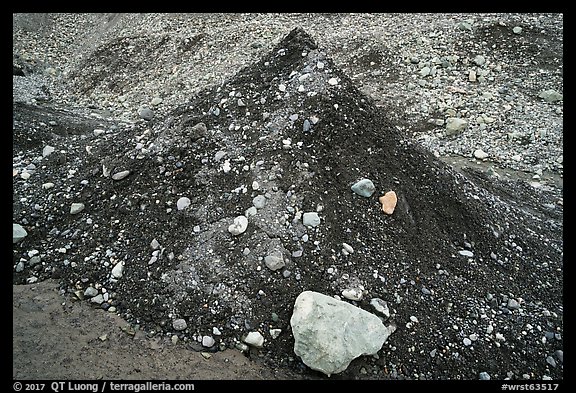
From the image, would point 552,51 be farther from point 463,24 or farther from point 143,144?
point 143,144

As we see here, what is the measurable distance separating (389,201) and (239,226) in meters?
1.33

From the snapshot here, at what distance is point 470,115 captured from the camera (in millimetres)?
8812

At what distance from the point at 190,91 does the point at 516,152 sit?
681 cm

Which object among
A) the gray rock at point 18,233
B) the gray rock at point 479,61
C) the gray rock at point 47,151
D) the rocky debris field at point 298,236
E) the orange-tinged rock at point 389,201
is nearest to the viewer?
the rocky debris field at point 298,236

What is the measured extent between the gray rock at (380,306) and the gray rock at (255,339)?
88 cm

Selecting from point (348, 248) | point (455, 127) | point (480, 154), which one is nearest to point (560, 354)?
point (348, 248)

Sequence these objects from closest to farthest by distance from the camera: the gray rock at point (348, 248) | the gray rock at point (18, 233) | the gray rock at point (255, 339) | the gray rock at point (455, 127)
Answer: the gray rock at point (255, 339)
the gray rock at point (348, 248)
the gray rock at point (18, 233)
the gray rock at point (455, 127)

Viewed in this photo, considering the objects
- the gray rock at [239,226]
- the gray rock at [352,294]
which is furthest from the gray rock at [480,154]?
the gray rock at [239,226]

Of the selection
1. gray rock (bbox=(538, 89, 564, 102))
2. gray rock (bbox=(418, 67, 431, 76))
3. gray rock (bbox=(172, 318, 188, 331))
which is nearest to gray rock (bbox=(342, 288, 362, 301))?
gray rock (bbox=(172, 318, 188, 331))

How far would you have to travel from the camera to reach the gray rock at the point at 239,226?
3.97m

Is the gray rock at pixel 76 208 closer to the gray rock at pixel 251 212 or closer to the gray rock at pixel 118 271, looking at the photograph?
the gray rock at pixel 118 271

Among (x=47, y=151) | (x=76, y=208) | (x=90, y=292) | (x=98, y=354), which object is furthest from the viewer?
(x=47, y=151)

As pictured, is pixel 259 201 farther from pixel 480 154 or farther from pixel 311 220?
pixel 480 154

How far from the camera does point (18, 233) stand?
14.3 feet
